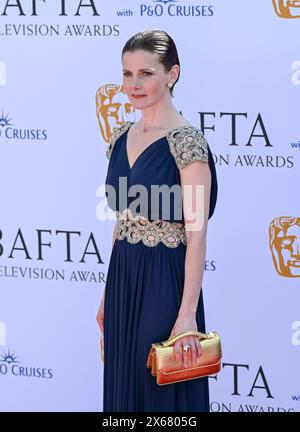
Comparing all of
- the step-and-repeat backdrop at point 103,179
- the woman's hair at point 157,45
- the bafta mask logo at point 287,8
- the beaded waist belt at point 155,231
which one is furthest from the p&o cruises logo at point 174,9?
the beaded waist belt at point 155,231

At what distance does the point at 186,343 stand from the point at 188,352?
3cm

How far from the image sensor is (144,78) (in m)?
2.79

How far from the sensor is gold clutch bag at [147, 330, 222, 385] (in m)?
2.69

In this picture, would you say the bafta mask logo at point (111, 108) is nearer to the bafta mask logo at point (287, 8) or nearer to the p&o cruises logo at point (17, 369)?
the bafta mask logo at point (287, 8)

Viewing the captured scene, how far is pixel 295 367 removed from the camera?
3703 millimetres

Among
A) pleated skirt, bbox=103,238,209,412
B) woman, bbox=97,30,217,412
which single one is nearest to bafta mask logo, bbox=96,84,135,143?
woman, bbox=97,30,217,412

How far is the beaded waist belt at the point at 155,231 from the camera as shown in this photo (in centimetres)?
279

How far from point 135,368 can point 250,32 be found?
4.68ft

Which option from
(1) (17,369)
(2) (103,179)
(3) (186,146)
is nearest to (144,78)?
(3) (186,146)

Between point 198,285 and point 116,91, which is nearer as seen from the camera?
point 198,285

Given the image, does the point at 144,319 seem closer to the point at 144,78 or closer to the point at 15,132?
the point at 144,78

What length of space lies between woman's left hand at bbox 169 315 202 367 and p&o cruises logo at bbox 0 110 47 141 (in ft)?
4.56

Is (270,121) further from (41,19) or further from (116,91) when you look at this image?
(41,19)

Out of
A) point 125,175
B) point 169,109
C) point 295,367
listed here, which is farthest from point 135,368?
point 295,367
